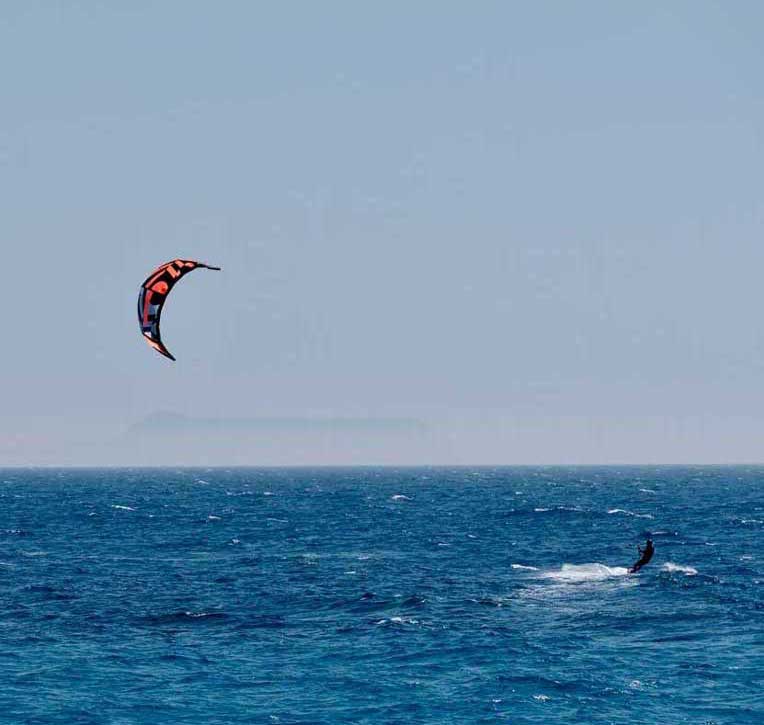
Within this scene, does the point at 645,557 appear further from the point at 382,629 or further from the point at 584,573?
the point at 382,629

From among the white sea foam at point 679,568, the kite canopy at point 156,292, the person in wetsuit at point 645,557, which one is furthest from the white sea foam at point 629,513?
the kite canopy at point 156,292

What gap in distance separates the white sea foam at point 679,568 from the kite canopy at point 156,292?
193ft

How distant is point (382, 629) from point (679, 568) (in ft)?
115

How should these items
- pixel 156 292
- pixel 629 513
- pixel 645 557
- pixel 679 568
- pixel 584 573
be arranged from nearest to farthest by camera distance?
pixel 156 292 → pixel 645 557 → pixel 584 573 → pixel 679 568 → pixel 629 513

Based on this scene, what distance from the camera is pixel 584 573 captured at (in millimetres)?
84938

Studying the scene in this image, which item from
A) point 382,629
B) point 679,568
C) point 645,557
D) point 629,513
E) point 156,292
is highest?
point 156,292

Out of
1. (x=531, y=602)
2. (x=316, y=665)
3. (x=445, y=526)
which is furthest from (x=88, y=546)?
(x=316, y=665)

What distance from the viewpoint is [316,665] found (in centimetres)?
5297

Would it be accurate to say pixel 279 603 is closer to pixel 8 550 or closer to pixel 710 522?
pixel 8 550

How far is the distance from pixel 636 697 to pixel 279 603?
3009 cm

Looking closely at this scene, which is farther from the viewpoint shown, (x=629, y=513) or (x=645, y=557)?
(x=629, y=513)

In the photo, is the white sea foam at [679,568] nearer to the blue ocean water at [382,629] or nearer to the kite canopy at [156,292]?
the blue ocean water at [382,629]

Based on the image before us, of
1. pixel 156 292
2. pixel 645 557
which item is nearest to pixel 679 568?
pixel 645 557

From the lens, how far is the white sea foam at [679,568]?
84438mm
